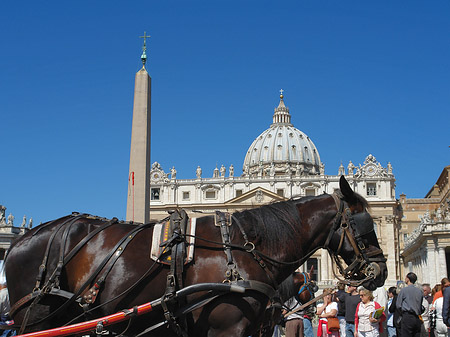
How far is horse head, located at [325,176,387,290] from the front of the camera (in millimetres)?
4656

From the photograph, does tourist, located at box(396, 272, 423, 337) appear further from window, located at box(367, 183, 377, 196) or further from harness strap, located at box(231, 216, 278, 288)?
window, located at box(367, 183, 377, 196)

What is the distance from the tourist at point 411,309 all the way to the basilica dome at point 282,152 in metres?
81.2

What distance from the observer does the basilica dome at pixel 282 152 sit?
95.3 meters

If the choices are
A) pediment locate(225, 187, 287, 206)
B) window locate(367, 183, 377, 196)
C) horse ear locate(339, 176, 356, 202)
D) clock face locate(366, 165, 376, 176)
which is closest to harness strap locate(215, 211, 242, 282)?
horse ear locate(339, 176, 356, 202)

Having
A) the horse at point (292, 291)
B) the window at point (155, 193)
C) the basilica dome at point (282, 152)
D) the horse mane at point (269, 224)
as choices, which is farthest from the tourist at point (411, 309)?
the basilica dome at point (282, 152)

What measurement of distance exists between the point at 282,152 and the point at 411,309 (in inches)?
3412

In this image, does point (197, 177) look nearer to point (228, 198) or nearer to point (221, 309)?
point (228, 198)

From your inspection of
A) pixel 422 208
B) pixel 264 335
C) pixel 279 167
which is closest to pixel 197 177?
pixel 279 167

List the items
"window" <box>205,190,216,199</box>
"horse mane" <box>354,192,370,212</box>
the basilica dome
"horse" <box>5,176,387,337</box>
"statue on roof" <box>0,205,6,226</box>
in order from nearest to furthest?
"horse" <box>5,176,387,337</box>, "horse mane" <box>354,192,370,212</box>, "statue on roof" <box>0,205,6,226</box>, "window" <box>205,190,216,199</box>, the basilica dome

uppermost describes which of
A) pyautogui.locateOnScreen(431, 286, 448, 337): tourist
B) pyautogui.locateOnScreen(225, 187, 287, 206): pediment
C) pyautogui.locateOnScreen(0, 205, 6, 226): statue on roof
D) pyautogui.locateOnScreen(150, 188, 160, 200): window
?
pyautogui.locateOnScreen(150, 188, 160, 200): window

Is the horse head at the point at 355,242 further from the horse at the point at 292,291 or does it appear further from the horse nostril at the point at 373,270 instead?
the horse at the point at 292,291

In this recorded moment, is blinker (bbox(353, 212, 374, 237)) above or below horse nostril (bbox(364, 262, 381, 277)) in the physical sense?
above

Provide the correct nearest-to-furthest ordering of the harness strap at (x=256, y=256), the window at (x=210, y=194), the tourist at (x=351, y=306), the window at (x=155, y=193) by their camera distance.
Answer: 1. the harness strap at (x=256, y=256)
2. the tourist at (x=351, y=306)
3. the window at (x=210, y=194)
4. the window at (x=155, y=193)

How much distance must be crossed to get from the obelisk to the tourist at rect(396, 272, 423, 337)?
242 inches
